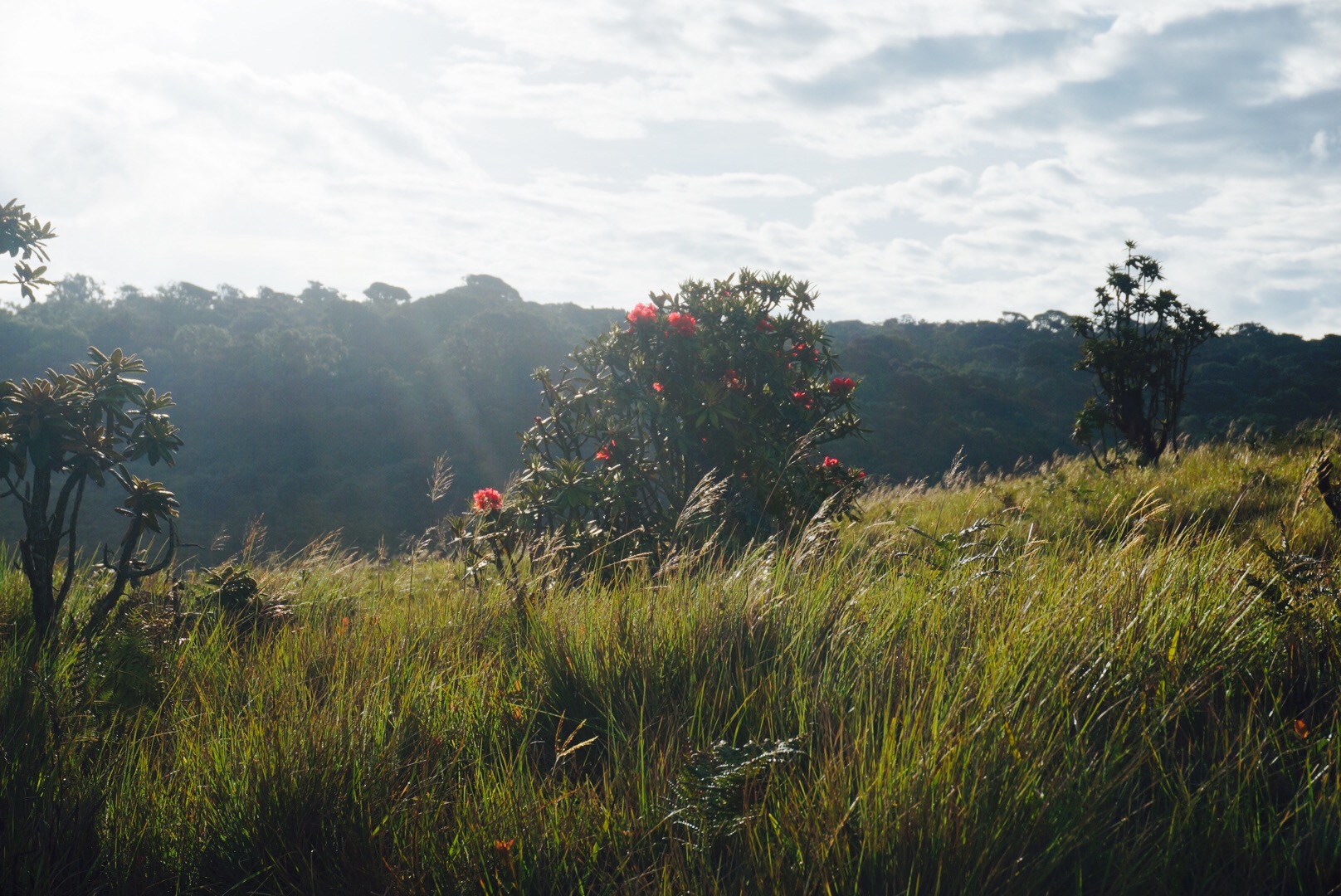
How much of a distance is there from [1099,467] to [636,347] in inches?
255

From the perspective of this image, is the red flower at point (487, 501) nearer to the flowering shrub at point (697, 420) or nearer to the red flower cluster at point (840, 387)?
the flowering shrub at point (697, 420)

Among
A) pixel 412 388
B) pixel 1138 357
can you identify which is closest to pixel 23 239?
pixel 1138 357

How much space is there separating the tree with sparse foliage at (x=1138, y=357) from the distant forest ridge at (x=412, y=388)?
10171 mm

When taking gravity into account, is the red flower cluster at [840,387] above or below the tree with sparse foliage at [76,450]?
above

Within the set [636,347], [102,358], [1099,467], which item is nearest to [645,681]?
[102,358]

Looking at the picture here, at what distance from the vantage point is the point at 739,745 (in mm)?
2586

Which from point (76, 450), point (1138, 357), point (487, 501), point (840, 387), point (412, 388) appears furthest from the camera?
point (412, 388)

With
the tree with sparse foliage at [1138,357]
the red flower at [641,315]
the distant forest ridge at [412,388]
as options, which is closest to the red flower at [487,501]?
the red flower at [641,315]

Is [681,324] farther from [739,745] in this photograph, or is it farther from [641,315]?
[739,745]

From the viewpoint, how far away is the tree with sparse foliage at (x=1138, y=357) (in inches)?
492

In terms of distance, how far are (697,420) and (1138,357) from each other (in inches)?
370

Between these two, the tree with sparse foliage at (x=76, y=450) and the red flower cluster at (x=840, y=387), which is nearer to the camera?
the tree with sparse foliage at (x=76, y=450)

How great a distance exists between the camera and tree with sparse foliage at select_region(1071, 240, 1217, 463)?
41.0 feet

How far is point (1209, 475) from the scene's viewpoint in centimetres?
780
